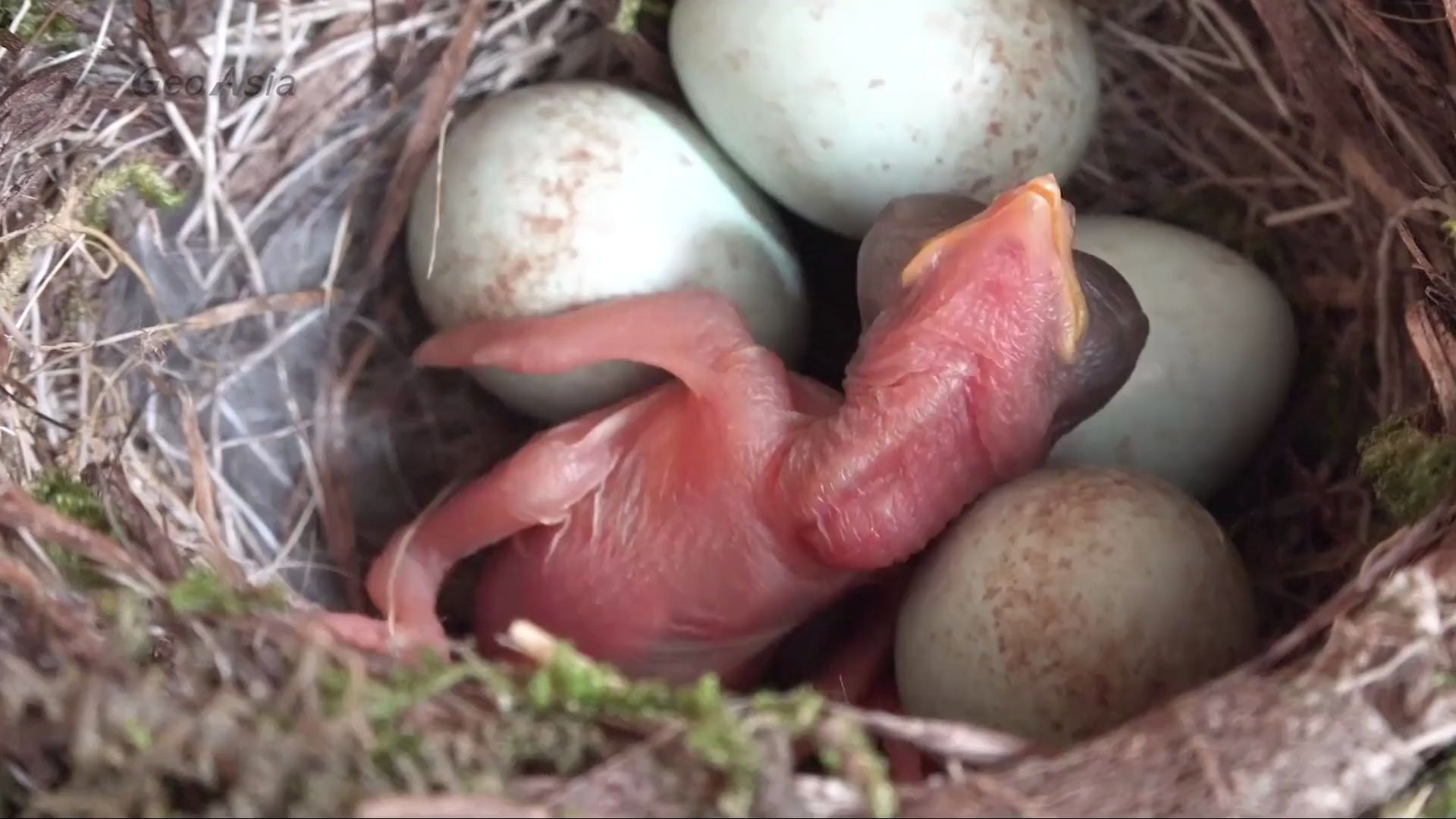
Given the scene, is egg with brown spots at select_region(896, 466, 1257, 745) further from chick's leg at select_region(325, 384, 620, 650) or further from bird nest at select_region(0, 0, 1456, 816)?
chick's leg at select_region(325, 384, 620, 650)

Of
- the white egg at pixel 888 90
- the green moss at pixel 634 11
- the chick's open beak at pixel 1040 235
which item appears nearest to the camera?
the chick's open beak at pixel 1040 235

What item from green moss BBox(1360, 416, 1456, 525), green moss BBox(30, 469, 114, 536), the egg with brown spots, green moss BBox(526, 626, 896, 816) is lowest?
the egg with brown spots

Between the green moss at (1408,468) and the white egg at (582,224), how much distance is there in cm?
51

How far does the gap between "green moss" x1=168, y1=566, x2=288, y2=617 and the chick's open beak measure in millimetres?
536

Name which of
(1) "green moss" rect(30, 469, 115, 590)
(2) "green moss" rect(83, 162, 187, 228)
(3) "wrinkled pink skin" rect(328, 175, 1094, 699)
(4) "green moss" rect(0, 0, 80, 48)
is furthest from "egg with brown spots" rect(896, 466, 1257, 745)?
(4) "green moss" rect(0, 0, 80, 48)

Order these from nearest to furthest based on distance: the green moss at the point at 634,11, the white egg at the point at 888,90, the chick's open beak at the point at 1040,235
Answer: the chick's open beak at the point at 1040,235
the white egg at the point at 888,90
the green moss at the point at 634,11

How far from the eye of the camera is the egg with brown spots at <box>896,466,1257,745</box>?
0.91 m

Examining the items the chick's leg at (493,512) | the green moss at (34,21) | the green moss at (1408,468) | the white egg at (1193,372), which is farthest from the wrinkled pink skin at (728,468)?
the green moss at (34,21)

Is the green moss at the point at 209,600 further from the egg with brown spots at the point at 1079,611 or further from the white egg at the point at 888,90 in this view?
the white egg at the point at 888,90

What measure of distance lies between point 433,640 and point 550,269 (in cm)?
32

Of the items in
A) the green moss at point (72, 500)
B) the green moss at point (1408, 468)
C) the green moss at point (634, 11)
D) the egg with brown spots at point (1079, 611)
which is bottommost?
the egg with brown spots at point (1079, 611)

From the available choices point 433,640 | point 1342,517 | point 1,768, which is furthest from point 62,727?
point 1342,517

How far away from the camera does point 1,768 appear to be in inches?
27.9

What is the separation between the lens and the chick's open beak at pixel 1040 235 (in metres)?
0.97
